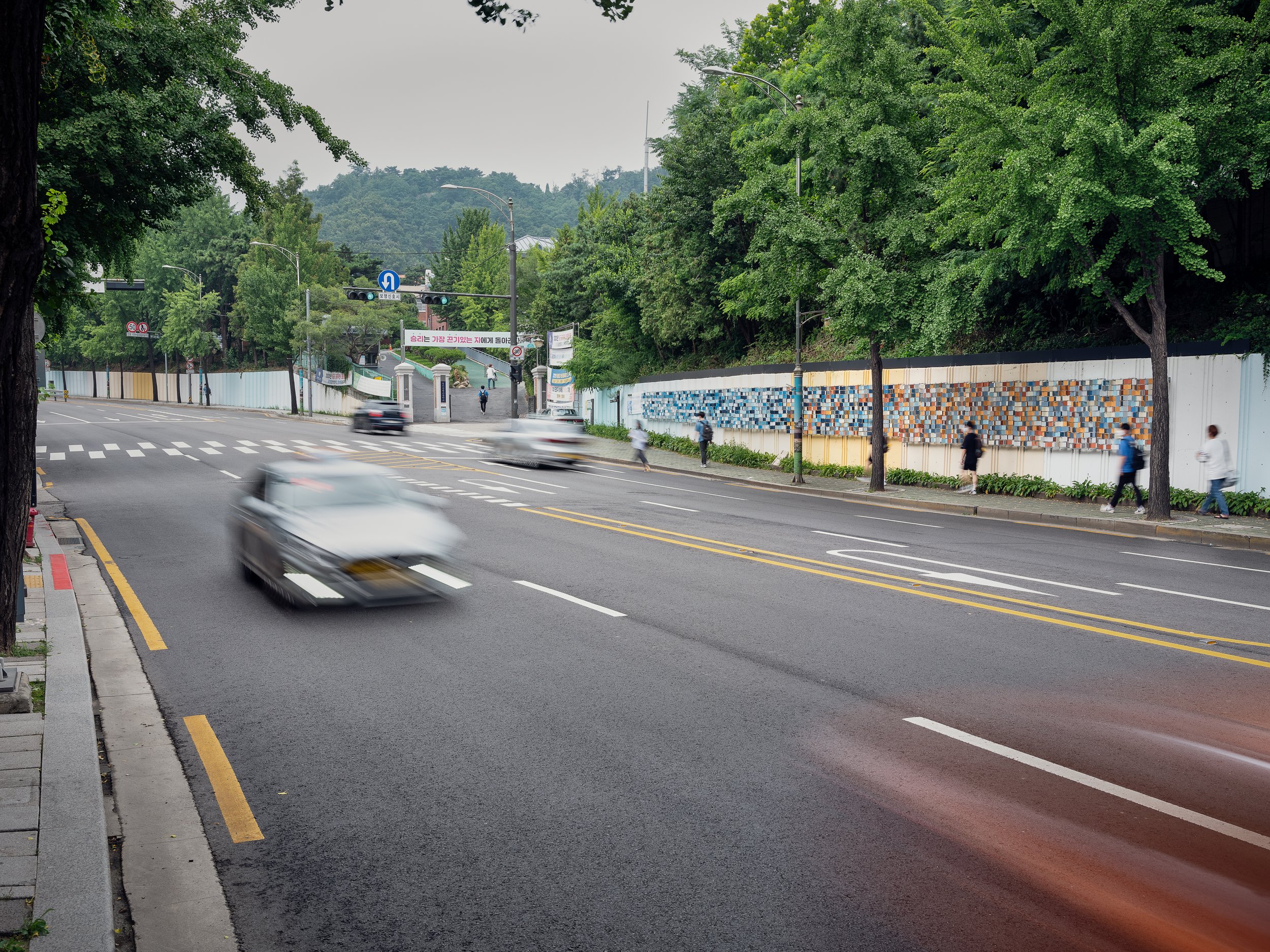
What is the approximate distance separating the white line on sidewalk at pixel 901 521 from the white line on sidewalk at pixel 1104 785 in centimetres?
1194

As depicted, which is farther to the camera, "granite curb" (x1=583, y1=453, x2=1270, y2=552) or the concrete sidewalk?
the concrete sidewalk

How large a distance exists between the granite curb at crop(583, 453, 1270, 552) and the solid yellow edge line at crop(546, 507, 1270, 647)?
7347mm

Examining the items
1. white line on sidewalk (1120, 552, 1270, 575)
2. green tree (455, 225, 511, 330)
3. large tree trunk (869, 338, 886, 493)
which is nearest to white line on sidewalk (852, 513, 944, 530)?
white line on sidewalk (1120, 552, 1270, 575)

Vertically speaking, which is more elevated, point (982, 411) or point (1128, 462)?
point (982, 411)

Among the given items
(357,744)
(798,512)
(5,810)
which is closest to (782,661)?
(357,744)

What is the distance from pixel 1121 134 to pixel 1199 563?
23.9ft

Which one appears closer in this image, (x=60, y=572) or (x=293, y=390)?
(x=60, y=572)

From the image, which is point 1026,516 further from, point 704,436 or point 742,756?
point 742,756

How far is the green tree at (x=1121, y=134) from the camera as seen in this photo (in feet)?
54.6

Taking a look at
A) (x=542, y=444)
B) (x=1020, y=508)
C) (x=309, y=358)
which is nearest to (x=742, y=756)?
(x=1020, y=508)

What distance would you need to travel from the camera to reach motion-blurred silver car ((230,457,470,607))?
9.82 metres

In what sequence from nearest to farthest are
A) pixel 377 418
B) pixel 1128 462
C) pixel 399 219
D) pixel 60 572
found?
pixel 60 572 → pixel 1128 462 → pixel 377 418 → pixel 399 219

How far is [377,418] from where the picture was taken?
149 feet

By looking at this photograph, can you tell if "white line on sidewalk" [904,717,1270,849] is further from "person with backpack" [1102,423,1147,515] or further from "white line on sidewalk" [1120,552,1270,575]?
"person with backpack" [1102,423,1147,515]
